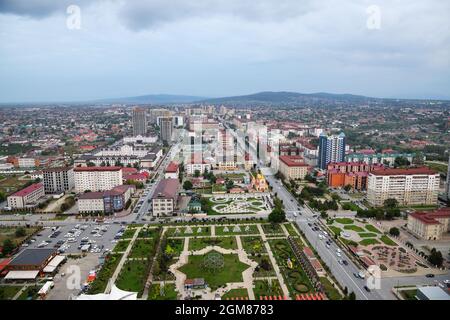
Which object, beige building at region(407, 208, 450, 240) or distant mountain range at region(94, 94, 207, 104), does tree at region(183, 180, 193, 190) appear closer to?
beige building at region(407, 208, 450, 240)

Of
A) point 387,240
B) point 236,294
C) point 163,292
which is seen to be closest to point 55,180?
point 163,292

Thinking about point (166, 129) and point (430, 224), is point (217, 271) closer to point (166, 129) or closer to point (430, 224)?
point (430, 224)

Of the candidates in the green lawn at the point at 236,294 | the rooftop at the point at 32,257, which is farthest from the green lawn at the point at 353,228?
the rooftop at the point at 32,257

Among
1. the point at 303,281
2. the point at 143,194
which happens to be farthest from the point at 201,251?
the point at 143,194

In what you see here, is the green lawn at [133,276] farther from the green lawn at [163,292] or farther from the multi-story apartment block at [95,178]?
the multi-story apartment block at [95,178]

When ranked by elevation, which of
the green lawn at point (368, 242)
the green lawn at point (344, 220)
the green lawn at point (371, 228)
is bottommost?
the green lawn at point (368, 242)

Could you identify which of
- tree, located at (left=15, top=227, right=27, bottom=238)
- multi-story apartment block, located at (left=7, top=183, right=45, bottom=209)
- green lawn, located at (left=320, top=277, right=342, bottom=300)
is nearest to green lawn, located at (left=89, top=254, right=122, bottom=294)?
tree, located at (left=15, top=227, right=27, bottom=238)
